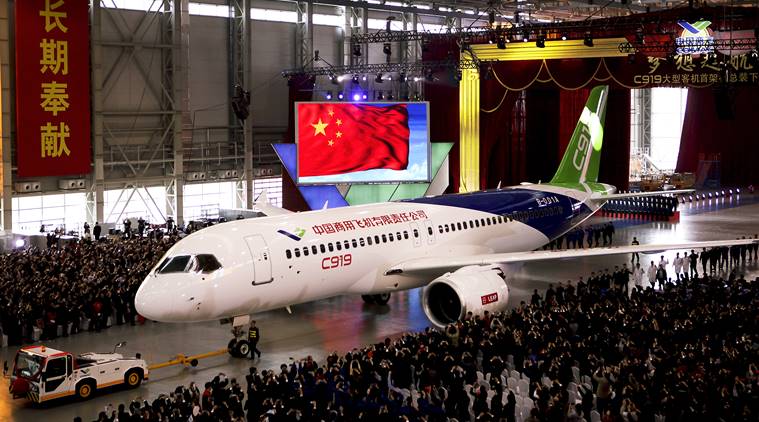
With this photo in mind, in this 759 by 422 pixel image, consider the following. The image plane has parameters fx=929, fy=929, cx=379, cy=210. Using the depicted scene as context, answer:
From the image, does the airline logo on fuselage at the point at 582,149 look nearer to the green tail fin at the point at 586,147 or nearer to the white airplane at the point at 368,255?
the green tail fin at the point at 586,147

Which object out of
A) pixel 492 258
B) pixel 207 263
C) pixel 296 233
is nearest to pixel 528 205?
pixel 492 258

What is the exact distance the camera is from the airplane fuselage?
20703mm

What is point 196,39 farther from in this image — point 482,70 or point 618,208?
point 618,208

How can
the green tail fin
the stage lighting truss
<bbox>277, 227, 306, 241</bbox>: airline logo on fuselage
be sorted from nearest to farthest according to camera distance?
<bbox>277, 227, 306, 241</bbox>: airline logo on fuselage, the green tail fin, the stage lighting truss

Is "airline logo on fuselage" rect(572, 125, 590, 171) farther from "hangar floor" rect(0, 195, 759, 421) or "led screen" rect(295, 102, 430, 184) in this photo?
"led screen" rect(295, 102, 430, 184)

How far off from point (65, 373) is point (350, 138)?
25037 millimetres

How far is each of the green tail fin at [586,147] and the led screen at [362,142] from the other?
1016cm

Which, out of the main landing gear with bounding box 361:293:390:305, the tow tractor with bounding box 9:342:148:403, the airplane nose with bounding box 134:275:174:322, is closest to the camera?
the tow tractor with bounding box 9:342:148:403

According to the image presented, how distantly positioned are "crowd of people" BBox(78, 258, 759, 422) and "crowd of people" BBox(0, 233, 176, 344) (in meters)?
7.46

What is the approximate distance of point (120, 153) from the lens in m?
44.9

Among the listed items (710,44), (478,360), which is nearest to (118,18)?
(710,44)

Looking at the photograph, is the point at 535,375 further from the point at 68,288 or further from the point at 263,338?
the point at 68,288

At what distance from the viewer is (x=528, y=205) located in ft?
98.7

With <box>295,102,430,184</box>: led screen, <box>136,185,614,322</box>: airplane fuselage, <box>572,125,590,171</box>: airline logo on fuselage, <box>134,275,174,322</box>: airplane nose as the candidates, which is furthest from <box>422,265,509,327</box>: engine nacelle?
<box>295,102,430,184</box>: led screen
